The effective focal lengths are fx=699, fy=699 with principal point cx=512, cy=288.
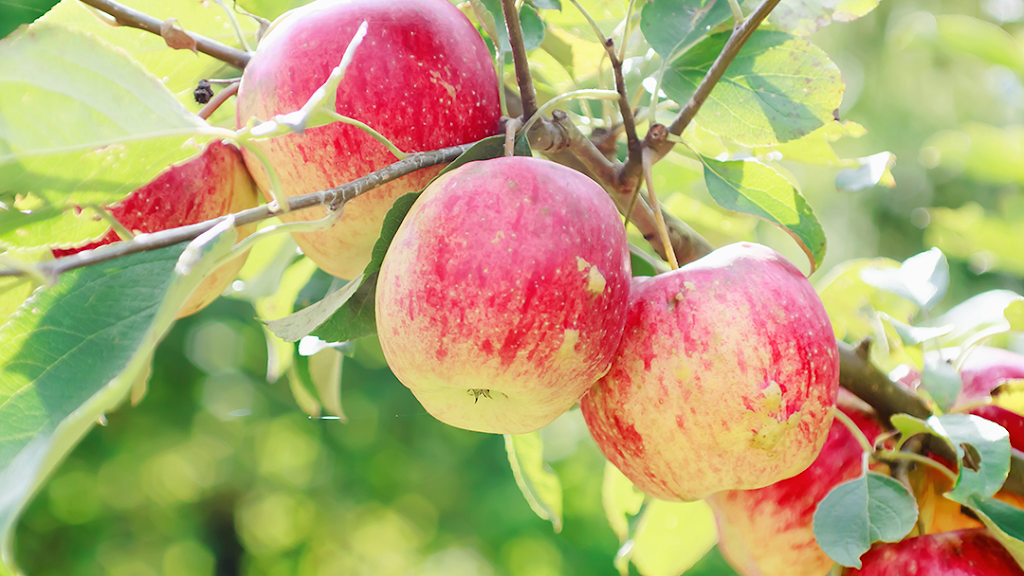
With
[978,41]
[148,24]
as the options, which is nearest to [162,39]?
[148,24]

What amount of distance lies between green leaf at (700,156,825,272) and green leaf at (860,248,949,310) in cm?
20

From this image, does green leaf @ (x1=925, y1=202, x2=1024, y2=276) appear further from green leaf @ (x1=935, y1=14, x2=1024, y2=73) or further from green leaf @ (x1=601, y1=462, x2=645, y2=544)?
green leaf @ (x1=601, y1=462, x2=645, y2=544)

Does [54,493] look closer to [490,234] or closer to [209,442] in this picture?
[209,442]

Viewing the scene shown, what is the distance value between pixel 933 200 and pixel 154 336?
15.3ft

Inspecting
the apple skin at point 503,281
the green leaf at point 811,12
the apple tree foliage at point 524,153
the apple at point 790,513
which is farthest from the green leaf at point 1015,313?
the apple skin at point 503,281

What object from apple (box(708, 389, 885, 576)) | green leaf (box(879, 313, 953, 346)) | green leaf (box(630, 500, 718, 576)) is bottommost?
green leaf (box(630, 500, 718, 576))

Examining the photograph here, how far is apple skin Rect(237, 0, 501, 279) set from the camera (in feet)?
1.15

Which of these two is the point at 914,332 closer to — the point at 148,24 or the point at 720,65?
the point at 720,65

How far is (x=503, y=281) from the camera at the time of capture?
30 cm

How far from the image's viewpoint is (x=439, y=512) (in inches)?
126

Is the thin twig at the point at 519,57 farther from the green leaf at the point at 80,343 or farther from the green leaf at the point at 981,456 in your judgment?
the green leaf at the point at 981,456

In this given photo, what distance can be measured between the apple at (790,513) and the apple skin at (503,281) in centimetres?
22

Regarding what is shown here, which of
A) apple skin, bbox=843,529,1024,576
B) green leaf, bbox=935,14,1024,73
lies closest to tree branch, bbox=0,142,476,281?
apple skin, bbox=843,529,1024,576

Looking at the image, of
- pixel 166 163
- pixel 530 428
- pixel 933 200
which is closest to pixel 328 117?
pixel 166 163
